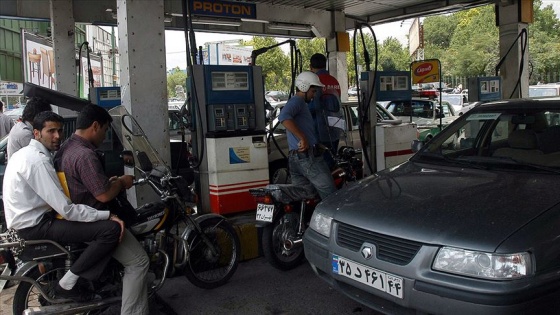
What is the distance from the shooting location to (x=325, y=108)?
5.87 m

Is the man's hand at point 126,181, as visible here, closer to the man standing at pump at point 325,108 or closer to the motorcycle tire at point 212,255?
the motorcycle tire at point 212,255

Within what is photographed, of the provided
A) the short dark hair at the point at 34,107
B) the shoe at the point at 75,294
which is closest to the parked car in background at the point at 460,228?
the shoe at the point at 75,294

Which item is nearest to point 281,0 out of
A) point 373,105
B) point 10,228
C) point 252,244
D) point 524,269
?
point 373,105

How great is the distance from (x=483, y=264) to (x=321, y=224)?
1.24 m

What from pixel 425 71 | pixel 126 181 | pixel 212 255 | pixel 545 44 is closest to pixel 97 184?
pixel 126 181

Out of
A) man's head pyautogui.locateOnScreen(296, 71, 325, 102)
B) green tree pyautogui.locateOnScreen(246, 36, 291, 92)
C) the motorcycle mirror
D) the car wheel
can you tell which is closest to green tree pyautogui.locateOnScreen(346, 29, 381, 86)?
man's head pyautogui.locateOnScreen(296, 71, 325, 102)

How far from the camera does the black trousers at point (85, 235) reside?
333cm

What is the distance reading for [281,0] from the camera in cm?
1093

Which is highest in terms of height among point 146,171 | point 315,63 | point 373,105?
point 315,63

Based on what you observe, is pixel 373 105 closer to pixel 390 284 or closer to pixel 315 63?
pixel 315 63

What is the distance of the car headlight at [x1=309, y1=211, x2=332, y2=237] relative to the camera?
136 inches

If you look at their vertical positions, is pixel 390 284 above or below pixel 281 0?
below

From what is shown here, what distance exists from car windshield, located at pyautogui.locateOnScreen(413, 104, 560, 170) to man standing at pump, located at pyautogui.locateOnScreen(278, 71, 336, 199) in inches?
38.9

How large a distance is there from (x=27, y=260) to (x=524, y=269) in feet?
10.1
